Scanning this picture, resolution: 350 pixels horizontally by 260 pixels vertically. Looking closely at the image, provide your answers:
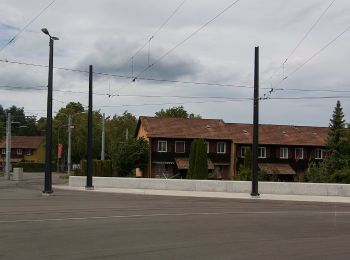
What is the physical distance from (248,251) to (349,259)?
1.88m

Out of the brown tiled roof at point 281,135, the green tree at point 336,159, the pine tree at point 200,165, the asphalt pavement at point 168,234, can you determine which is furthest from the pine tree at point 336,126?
the asphalt pavement at point 168,234

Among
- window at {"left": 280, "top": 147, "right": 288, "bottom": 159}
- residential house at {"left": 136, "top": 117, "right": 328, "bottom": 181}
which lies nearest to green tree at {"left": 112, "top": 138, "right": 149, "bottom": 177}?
residential house at {"left": 136, "top": 117, "right": 328, "bottom": 181}

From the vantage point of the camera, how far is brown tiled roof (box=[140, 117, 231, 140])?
66.4m

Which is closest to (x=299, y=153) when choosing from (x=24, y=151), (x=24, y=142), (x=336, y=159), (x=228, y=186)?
(x=336, y=159)

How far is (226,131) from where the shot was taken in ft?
230

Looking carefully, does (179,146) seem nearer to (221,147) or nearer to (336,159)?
(221,147)

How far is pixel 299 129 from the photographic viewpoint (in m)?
74.6

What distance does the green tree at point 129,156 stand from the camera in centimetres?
5625

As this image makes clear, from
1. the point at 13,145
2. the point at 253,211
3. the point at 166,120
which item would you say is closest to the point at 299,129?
the point at 166,120

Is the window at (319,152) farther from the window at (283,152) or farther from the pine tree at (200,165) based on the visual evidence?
the pine tree at (200,165)

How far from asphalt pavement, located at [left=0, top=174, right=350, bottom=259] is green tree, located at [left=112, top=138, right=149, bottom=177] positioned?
3568cm

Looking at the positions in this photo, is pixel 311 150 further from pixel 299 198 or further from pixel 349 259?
pixel 349 259

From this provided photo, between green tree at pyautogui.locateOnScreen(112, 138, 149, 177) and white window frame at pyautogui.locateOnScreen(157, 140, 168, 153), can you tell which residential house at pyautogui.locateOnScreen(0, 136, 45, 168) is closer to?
white window frame at pyautogui.locateOnScreen(157, 140, 168, 153)

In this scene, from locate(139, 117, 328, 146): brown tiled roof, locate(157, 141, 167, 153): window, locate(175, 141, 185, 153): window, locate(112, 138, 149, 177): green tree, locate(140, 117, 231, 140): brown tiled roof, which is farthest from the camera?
locate(139, 117, 328, 146): brown tiled roof
